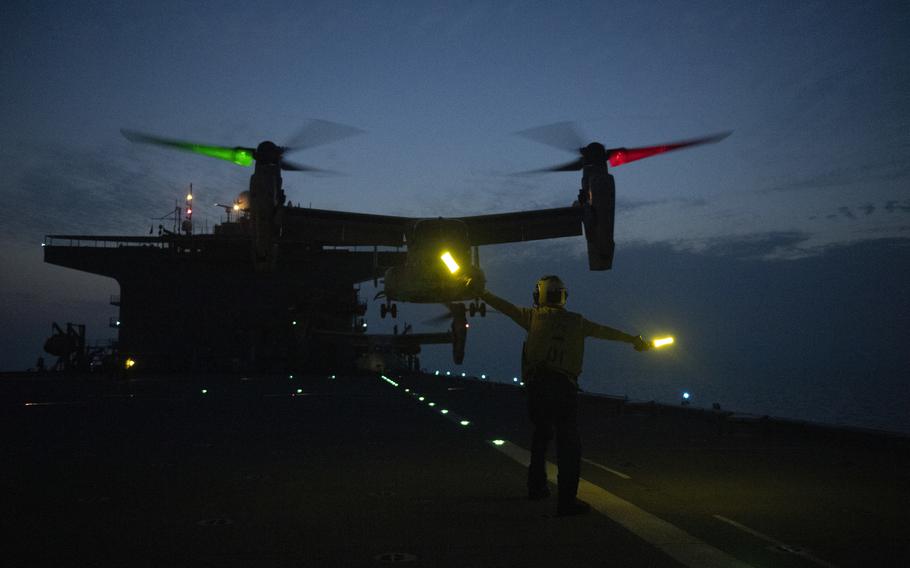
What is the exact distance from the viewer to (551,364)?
22.3 ft

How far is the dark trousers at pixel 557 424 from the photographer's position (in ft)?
21.0

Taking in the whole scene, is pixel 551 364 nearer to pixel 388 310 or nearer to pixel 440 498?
pixel 440 498

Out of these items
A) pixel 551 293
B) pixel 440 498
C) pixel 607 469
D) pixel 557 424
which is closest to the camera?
pixel 557 424

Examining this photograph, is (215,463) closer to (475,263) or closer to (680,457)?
(680,457)

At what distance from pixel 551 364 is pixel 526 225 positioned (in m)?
22.1

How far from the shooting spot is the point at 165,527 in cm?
591

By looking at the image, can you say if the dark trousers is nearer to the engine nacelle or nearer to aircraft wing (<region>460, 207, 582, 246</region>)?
the engine nacelle

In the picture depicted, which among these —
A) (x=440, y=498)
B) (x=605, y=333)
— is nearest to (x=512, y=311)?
(x=605, y=333)

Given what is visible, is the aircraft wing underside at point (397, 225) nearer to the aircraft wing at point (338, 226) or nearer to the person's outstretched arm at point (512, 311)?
the aircraft wing at point (338, 226)

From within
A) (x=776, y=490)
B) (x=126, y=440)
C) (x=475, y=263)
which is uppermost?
(x=475, y=263)

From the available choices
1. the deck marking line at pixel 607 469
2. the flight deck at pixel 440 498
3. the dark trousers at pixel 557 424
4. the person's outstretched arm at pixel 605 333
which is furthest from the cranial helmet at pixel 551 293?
the deck marking line at pixel 607 469

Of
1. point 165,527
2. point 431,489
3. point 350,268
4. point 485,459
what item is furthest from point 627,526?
point 350,268

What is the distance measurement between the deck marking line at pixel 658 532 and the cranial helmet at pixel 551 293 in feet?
6.66

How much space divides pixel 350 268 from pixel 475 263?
5346cm
